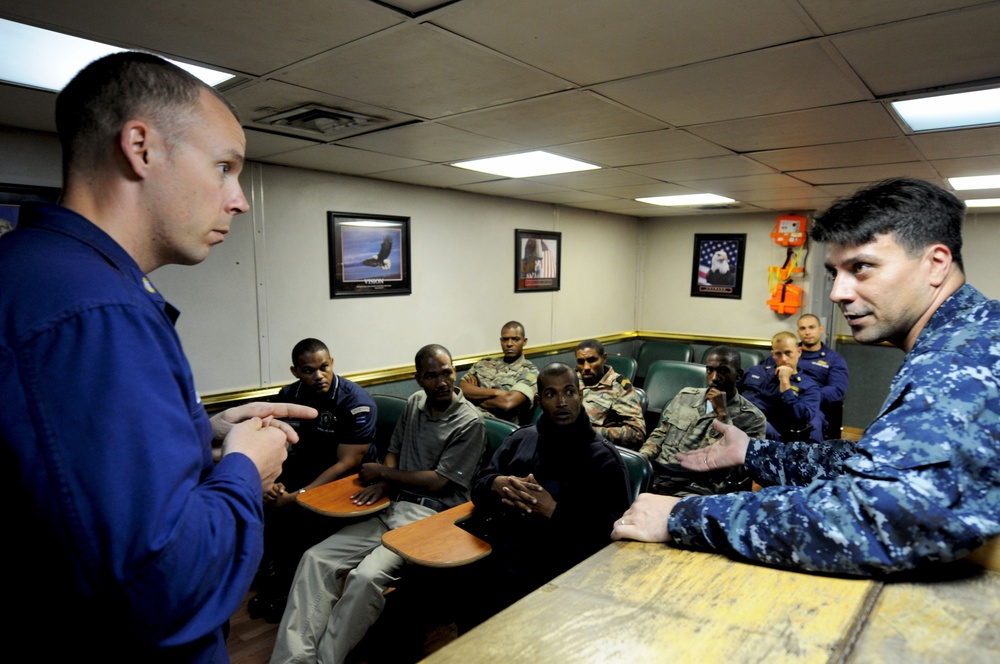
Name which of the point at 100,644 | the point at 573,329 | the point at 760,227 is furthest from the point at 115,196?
the point at 760,227

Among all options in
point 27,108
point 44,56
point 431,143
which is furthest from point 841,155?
point 27,108

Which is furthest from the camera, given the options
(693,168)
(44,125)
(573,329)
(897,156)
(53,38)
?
(573,329)

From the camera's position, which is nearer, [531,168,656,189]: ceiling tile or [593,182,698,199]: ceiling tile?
[531,168,656,189]: ceiling tile

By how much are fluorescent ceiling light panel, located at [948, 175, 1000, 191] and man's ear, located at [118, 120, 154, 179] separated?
15.8ft

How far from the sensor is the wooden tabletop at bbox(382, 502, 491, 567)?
1965 millimetres

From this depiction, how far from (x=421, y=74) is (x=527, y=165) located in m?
1.87

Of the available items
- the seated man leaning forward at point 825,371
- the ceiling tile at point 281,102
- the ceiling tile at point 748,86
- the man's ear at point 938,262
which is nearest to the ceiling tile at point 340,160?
the ceiling tile at point 281,102

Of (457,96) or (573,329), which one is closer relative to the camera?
(457,96)

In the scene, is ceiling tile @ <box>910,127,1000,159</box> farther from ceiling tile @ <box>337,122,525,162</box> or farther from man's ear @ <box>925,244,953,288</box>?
man's ear @ <box>925,244,953,288</box>

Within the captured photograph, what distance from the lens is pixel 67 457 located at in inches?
22.5

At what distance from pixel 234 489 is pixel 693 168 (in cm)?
367

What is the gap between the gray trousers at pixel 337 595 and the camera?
2389 millimetres

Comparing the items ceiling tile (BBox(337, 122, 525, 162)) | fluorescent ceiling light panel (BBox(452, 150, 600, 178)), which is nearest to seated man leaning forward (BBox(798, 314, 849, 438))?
fluorescent ceiling light panel (BBox(452, 150, 600, 178))

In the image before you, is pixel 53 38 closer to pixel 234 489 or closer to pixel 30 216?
pixel 30 216
